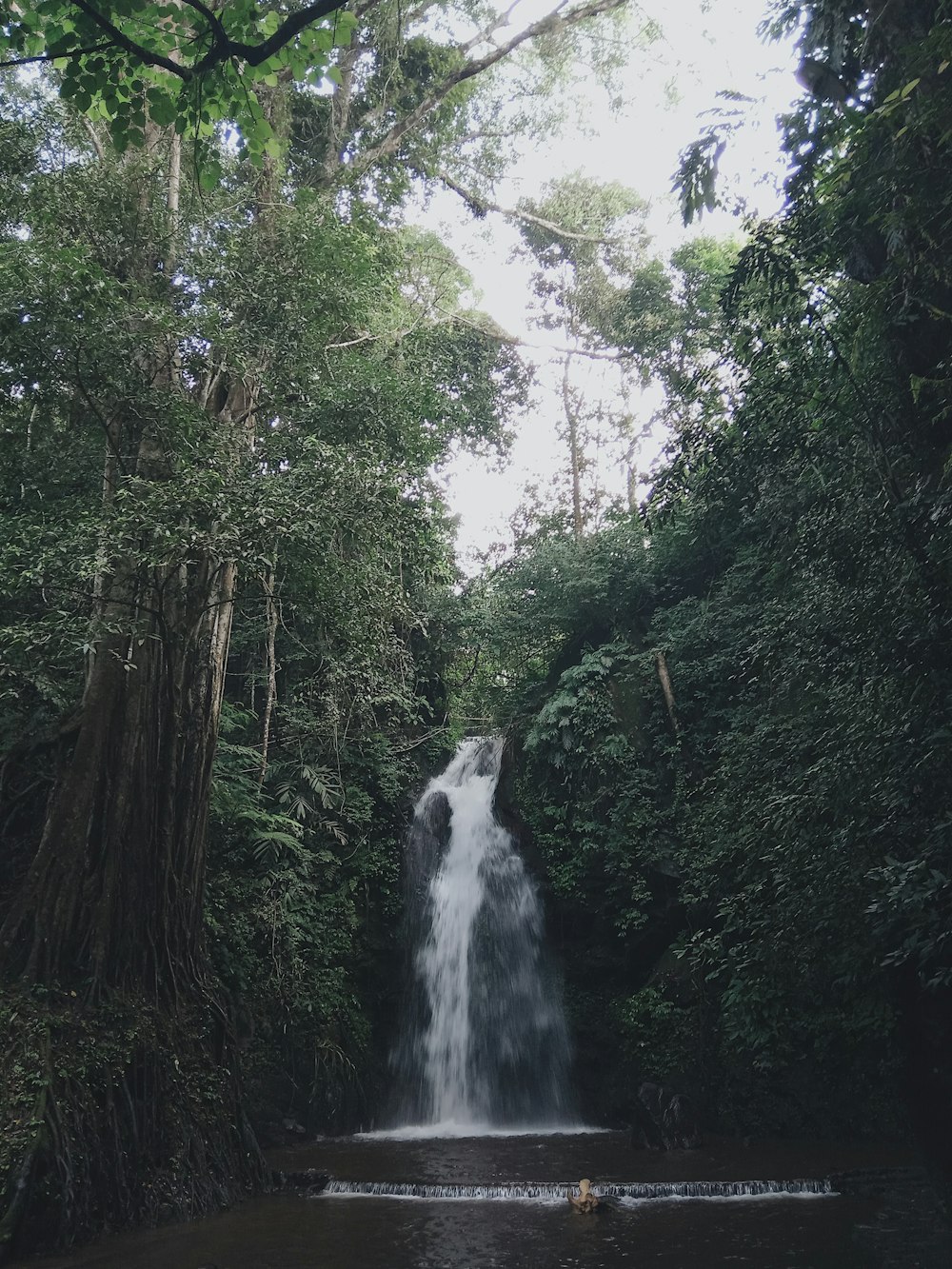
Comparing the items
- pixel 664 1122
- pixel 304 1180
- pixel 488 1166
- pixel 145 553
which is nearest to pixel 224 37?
pixel 145 553

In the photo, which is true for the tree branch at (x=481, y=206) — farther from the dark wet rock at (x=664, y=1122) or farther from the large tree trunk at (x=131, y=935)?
the dark wet rock at (x=664, y=1122)

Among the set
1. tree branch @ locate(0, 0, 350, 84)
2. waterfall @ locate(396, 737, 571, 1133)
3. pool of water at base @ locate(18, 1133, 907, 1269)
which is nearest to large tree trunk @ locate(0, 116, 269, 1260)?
pool of water at base @ locate(18, 1133, 907, 1269)

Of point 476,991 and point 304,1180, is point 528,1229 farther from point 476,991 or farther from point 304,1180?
point 476,991

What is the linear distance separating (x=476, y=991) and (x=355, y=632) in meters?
6.46

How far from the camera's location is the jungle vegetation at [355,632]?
521 cm

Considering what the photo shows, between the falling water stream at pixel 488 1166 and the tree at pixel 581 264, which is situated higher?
the tree at pixel 581 264

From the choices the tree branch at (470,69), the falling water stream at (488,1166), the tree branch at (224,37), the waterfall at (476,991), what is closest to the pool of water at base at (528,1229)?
the falling water stream at (488,1166)

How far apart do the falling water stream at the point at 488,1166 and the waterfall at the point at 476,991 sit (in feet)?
0.08

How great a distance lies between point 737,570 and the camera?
1336 cm

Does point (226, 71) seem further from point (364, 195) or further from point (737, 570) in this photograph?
point (364, 195)

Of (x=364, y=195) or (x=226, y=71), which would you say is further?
(x=364, y=195)

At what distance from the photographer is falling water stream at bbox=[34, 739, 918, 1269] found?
614 cm

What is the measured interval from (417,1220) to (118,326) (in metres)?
7.96

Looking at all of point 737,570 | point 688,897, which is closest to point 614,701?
point 737,570
